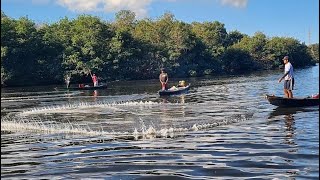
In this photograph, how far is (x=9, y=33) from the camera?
175 ft

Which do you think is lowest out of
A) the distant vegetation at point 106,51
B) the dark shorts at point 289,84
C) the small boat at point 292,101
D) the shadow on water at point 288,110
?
the shadow on water at point 288,110

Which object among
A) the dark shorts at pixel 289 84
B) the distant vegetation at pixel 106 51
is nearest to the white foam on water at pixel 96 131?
the dark shorts at pixel 289 84

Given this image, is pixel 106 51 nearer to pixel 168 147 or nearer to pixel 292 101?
pixel 292 101

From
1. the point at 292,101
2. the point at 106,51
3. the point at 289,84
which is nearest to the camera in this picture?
the point at 292,101

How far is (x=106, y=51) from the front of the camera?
203 feet

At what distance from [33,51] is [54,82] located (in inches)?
192

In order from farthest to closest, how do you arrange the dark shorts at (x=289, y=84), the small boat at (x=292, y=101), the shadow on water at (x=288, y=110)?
the dark shorts at (x=289, y=84)
the small boat at (x=292, y=101)
the shadow on water at (x=288, y=110)

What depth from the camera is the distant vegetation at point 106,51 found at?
179 ft

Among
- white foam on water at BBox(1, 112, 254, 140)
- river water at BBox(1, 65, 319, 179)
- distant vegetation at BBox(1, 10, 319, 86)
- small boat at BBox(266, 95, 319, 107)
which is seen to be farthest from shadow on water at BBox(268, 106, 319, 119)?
Answer: distant vegetation at BBox(1, 10, 319, 86)

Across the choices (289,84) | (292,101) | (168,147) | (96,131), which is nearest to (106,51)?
(289,84)

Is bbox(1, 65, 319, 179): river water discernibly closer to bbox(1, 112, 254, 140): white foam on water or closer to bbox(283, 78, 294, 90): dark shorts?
bbox(1, 112, 254, 140): white foam on water

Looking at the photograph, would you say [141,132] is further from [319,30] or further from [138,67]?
[138,67]

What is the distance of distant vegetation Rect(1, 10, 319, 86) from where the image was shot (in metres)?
54.7

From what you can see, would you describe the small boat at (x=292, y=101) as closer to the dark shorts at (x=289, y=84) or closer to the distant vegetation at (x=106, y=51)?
the dark shorts at (x=289, y=84)
